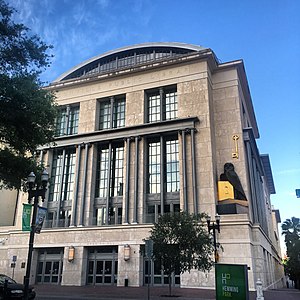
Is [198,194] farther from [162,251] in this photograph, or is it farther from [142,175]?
[162,251]

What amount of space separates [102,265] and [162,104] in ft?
61.7

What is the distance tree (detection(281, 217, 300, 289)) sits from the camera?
168ft

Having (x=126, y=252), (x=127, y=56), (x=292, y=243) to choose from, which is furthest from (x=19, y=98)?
(x=292, y=243)

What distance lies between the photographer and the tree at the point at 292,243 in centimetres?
5109

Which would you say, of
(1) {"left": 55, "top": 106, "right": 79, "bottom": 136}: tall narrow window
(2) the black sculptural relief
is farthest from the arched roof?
(2) the black sculptural relief

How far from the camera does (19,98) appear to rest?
1623 cm

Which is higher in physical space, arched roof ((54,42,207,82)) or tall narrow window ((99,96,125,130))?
arched roof ((54,42,207,82))

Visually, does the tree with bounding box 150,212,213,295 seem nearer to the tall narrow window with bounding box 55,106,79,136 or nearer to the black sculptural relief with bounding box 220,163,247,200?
the black sculptural relief with bounding box 220,163,247,200

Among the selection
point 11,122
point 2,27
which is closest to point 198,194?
point 11,122

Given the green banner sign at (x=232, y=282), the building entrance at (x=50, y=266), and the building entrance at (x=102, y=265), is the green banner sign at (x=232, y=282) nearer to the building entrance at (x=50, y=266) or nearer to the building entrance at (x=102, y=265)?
the building entrance at (x=102, y=265)

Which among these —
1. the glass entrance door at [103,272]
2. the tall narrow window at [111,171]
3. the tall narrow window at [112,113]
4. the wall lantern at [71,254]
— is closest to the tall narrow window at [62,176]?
the tall narrow window at [111,171]

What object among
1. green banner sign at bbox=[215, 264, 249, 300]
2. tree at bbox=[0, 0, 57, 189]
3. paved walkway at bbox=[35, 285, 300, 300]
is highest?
tree at bbox=[0, 0, 57, 189]

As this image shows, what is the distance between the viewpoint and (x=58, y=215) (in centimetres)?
3744

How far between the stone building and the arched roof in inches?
95.3
